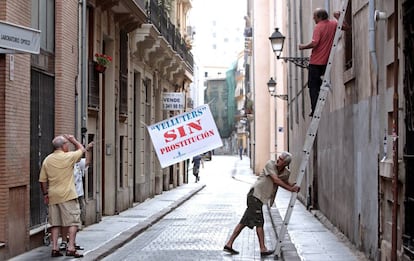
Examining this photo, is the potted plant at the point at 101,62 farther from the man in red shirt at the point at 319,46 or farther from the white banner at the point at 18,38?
the white banner at the point at 18,38

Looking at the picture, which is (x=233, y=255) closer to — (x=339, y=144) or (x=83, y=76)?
(x=339, y=144)

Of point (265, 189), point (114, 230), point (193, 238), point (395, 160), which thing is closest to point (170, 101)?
point (114, 230)

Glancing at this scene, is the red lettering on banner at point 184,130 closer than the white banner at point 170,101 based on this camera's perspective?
Yes

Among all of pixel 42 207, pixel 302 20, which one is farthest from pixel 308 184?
pixel 42 207

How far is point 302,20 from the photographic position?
23297 millimetres

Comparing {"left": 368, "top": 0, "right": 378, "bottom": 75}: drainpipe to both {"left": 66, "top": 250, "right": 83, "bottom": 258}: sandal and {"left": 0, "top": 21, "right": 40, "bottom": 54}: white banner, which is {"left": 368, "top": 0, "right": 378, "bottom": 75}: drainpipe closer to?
{"left": 0, "top": 21, "right": 40, "bottom": 54}: white banner

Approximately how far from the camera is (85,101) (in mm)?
15938

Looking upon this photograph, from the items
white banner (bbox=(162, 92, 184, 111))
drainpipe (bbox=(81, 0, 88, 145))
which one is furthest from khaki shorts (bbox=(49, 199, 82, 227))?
white banner (bbox=(162, 92, 184, 111))

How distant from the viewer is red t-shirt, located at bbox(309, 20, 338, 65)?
1326cm

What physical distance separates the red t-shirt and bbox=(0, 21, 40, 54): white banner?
5.48m

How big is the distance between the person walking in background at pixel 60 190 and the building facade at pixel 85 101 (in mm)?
514

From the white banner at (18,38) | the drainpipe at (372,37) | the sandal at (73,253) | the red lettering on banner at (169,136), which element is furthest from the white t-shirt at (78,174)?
the drainpipe at (372,37)

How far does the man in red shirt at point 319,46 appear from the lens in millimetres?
13266

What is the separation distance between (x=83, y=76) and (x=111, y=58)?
3959mm
